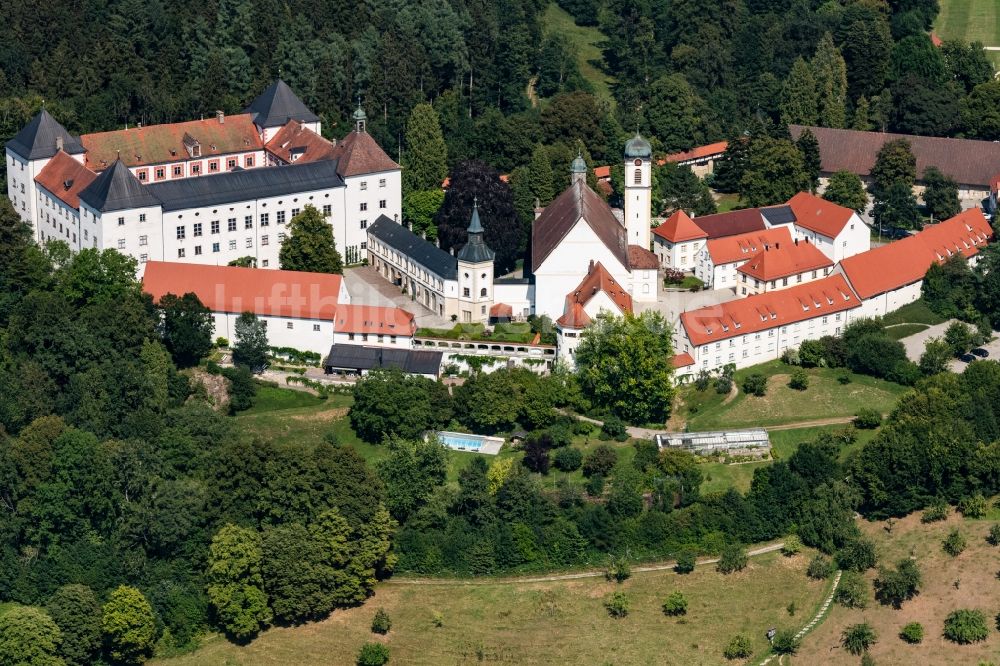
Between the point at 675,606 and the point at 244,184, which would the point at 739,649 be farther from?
the point at 244,184

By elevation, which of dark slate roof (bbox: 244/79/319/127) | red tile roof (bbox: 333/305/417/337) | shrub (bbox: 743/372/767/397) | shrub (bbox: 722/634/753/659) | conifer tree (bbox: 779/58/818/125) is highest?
conifer tree (bbox: 779/58/818/125)

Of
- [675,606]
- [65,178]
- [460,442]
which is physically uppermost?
[65,178]

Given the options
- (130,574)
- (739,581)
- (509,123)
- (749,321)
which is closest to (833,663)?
(739,581)

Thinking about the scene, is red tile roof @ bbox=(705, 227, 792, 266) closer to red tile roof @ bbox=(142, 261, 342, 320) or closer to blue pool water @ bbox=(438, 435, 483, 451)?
blue pool water @ bbox=(438, 435, 483, 451)

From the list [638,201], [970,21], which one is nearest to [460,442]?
[638,201]

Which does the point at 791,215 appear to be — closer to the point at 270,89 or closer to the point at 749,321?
the point at 749,321

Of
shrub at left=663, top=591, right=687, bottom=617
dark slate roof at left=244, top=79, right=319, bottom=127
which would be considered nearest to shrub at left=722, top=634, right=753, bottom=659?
shrub at left=663, top=591, right=687, bottom=617
